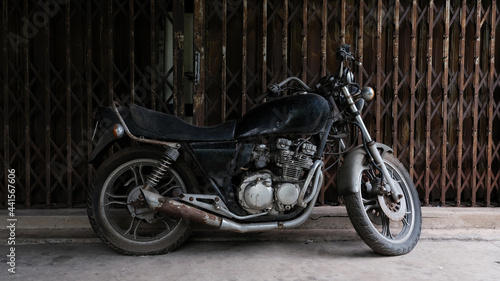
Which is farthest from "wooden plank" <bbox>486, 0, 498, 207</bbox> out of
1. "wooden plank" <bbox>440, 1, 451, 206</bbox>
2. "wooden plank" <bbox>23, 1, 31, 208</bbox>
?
"wooden plank" <bbox>23, 1, 31, 208</bbox>

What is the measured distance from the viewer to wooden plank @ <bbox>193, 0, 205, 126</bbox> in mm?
4027

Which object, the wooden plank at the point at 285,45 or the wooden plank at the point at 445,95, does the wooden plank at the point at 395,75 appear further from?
the wooden plank at the point at 285,45

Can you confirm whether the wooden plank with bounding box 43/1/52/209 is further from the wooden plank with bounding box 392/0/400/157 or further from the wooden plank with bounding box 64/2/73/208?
the wooden plank with bounding box 392/0/400/157

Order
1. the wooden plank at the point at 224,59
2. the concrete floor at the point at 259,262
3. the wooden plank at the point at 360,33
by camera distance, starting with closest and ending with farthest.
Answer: the concrete floor at the point at 259,262, the wooden plank at the point at 224,59, the wooden plank at the point at 360,33

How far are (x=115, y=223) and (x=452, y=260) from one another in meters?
2.71

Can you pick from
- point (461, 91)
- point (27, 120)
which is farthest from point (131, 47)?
point (461, 91)

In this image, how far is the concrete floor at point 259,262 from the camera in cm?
295

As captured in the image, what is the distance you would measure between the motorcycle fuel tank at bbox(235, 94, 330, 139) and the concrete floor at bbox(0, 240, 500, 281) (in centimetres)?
100

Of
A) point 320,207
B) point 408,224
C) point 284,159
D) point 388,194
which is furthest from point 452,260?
point 284,159

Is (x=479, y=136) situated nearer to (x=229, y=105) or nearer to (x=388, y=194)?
(x=388, y=194)

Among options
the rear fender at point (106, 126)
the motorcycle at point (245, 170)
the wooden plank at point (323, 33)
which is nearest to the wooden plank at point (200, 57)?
the motorcycle at point (245, 170)

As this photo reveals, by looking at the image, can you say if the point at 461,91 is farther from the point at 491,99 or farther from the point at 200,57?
the point at 200,57

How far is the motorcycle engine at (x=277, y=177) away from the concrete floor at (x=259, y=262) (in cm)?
43

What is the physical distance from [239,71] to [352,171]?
1541 mm
